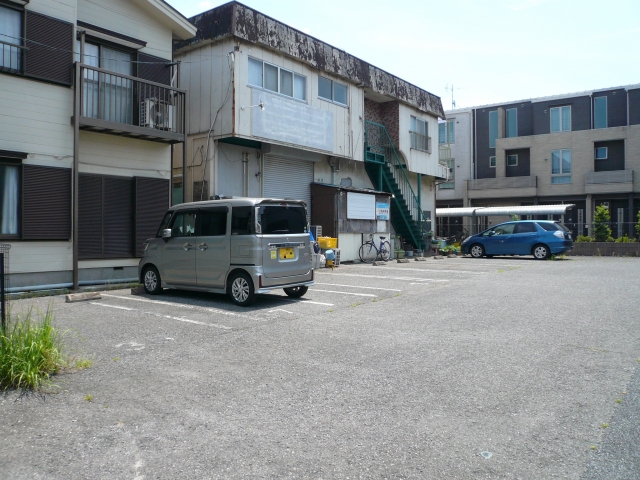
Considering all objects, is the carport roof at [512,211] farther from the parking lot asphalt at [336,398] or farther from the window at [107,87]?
the window at [107,87]

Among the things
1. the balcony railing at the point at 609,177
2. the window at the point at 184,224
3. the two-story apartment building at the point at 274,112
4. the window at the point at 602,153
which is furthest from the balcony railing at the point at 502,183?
the window at the point at 184,224

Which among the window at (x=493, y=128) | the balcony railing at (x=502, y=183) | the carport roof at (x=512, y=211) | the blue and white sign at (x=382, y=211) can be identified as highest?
the window at (x=493, y=128)

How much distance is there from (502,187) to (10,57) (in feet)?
104

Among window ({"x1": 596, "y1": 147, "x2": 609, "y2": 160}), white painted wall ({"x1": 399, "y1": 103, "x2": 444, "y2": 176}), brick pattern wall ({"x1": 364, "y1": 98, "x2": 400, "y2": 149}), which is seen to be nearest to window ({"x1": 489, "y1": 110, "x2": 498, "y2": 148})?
window ({"x1": 596, "y1": 147, "x2": 609, "y2": 160})

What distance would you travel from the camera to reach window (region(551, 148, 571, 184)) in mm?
34969

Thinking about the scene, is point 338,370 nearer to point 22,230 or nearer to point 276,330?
point 276,330

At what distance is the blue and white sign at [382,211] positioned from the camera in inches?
795

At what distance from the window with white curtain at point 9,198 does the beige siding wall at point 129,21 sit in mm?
4057

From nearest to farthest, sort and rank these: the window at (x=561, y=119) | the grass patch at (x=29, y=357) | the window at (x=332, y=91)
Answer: the grass patch at (x=29, y=357) → the window at (x=332, y=91) → the window at (x=561, y=119)

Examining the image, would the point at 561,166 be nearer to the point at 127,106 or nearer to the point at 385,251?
the point at 385,251

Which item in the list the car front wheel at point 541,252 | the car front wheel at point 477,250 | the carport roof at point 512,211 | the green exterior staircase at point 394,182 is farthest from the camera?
the carport roof at point 512,211

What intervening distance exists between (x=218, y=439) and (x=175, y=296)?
6.92 meters

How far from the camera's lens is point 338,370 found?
5.34 meters

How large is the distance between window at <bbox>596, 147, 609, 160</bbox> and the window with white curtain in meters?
33.9
